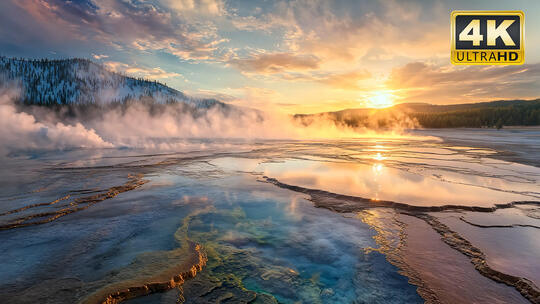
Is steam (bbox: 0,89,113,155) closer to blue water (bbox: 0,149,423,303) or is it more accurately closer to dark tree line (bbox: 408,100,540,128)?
blue water (bbox: 0,149,423,303)

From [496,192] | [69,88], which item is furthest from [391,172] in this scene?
[69,88]

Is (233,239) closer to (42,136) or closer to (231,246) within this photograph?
(231,246)

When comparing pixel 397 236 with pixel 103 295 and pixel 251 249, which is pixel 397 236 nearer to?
pixel 251 249

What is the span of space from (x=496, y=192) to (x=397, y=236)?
445cm

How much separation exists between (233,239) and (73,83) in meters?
155

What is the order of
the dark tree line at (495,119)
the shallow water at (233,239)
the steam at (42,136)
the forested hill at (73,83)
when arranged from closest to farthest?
the shallow water at (233,239)
the steam at (42,136)
the dark tree line at (495,119)
the forested hill at (73,83)

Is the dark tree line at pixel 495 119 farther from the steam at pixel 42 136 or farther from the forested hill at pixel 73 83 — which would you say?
the forested hill at pixel 73 83

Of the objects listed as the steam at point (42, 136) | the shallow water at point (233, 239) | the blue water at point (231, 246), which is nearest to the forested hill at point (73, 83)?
the steam at point (42, 136)

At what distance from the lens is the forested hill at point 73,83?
106 metres

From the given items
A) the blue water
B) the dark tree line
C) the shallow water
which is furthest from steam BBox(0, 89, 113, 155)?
the dark tree line

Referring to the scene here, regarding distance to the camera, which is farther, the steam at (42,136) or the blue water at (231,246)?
the steam at (42,136)

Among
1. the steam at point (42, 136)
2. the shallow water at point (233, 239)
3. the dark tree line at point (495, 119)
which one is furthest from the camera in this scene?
the dark tree line at point (495, 119)

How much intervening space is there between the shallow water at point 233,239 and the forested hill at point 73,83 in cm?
10644

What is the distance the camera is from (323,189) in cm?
681
